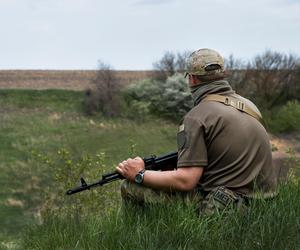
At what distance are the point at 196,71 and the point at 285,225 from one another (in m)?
1.23

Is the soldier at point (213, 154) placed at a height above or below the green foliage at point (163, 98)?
above

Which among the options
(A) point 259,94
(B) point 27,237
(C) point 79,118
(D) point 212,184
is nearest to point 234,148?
(D) point 212,184

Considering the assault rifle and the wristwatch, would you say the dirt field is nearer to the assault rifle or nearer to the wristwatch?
the assault rifle

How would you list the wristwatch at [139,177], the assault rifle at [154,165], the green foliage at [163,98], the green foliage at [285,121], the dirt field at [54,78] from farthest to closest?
the dirt field at [54,78]
the green foliage at [285,121]
the green foliage at [163,98]
the assault rifle at [154,165]
the wristwatch at [139,177]

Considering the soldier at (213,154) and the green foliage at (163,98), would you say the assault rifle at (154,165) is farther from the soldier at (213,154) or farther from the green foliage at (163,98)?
the green foliage at (163,98)

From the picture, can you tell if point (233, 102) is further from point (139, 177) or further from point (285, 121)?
point (285, 121)

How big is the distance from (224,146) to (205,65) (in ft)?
1.91

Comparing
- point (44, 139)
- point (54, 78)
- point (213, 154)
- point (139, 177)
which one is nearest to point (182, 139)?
point (213, 154)

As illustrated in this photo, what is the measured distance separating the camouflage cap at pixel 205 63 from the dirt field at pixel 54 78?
45.7 metres

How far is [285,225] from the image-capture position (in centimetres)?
479

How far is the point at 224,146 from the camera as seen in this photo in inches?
200

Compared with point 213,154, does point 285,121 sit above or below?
Answer: below

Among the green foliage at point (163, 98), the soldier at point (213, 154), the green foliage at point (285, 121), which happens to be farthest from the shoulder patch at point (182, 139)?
the green foliage at point (285, 121)

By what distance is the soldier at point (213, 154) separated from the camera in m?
5.03
